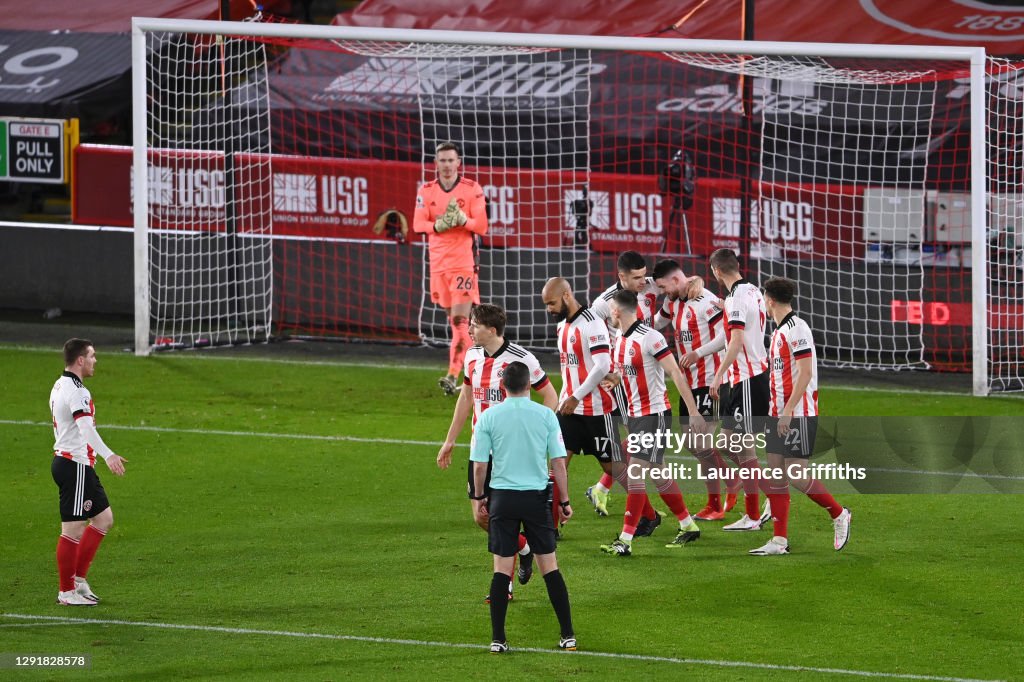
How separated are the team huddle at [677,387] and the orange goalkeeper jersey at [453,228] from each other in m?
4.13

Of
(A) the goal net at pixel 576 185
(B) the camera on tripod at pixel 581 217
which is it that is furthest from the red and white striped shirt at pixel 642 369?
(B) the camera on tripod at pixel 581 217

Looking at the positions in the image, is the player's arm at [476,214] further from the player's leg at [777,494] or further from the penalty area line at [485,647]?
the penalty area line at [485,647]

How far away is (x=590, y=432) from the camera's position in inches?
414

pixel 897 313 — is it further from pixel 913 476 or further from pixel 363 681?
pixel 363 681

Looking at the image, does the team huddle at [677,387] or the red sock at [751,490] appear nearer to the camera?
the team huddle at [677,387]

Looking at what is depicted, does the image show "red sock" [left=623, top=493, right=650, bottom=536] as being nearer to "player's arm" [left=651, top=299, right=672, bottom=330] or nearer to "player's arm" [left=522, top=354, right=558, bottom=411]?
"player's arm" [left=522, top=354, right=558, bottom=411]

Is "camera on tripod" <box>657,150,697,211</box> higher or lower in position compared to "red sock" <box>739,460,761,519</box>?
higher

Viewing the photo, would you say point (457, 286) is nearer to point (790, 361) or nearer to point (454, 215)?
point (454, 215)

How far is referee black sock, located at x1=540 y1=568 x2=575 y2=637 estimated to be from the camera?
26.4 feet

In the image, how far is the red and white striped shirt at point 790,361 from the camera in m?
10.1

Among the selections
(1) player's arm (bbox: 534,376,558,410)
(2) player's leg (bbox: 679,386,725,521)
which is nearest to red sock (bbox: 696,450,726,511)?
(2) player's leg (bbox: 679,386,725,521)

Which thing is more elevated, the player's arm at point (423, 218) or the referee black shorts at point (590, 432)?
the player's arm at point (423, 218)

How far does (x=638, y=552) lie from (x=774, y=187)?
908cm

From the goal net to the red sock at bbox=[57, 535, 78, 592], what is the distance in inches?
348
